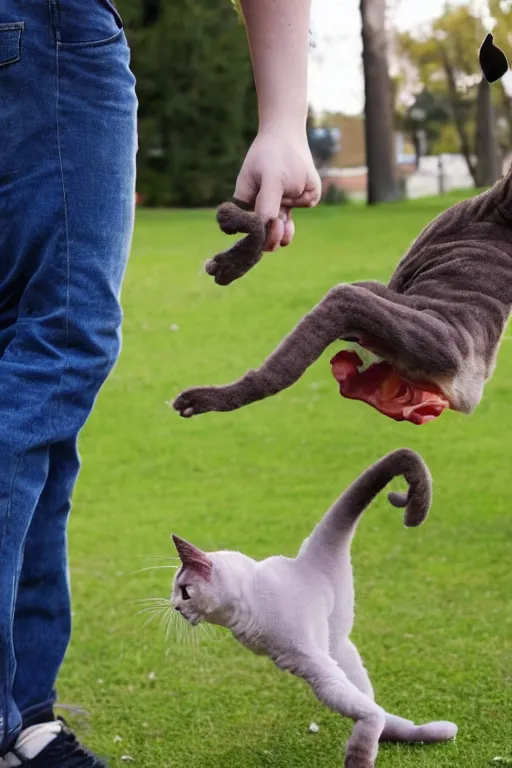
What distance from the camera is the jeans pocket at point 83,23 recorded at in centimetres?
136

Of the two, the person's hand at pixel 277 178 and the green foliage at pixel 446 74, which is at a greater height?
the person's hand at pixel 277 178

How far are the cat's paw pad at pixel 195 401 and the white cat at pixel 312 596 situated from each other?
302 millimetres

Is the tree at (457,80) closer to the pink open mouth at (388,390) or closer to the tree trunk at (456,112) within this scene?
the tree trunk at (456,112)

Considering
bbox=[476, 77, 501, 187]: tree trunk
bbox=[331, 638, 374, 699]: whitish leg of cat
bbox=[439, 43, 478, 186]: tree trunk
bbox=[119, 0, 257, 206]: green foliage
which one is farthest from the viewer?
bbox=[439, 43, 478, 186]: tree trunk

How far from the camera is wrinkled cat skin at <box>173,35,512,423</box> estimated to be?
4.03ft

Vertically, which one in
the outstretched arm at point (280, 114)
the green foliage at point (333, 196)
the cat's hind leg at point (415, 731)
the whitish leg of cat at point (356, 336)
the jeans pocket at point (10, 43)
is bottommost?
the green foliage at point (333, 196)

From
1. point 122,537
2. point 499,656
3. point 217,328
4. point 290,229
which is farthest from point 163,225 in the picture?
point 290,229

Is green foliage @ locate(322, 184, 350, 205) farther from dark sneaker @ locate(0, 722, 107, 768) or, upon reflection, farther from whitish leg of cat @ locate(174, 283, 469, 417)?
whitish leg of cat @ locate(174, 283, 469, 417)

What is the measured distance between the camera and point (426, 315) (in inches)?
48.7

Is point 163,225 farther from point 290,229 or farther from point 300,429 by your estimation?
point 290,229

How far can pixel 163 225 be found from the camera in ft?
37.3

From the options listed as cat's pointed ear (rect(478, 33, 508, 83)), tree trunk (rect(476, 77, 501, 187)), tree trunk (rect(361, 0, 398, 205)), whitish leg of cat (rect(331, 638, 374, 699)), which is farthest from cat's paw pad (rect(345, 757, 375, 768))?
tree trunk (rect(476, 77, 501, 187))

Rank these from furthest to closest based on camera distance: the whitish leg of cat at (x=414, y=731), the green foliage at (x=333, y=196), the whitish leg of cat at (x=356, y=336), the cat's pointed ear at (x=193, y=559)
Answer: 1. the green foliage at (x=333, y=196)
2. the whitish leg of cat at (x=414, y=731)
3. the cat's pointed ear at (x=193, y=559)
4. the whitish leg of cat at (x=356, y=336)

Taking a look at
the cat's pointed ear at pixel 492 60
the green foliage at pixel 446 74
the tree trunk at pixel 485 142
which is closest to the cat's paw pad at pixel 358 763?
the cat's pointed ear at pixel 492 60
